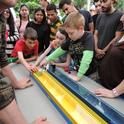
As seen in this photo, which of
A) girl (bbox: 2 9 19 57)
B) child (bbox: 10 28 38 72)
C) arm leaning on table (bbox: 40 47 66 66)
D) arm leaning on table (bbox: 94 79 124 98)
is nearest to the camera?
arm leaning on table (bbox: 94 79 124 98)

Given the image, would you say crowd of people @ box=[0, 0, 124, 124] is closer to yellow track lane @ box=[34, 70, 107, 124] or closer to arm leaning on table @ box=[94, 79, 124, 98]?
arm leaning on table @ box=[94, 79, 124, 98]

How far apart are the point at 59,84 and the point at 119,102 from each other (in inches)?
16.3

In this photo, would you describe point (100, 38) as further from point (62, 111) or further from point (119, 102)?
point (62, 111)

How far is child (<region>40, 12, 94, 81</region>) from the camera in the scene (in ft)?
6.81

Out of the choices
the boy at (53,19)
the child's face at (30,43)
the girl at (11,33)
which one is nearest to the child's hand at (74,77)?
the child's face at (30,43)

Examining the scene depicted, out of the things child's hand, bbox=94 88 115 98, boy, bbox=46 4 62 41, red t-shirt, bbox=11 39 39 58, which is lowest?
red t-shirt, bbox=11 39 39 58

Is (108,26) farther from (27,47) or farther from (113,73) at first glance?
(113,73)

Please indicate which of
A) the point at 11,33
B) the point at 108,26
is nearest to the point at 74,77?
the point at 108,26

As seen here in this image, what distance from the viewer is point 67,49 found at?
238 cm

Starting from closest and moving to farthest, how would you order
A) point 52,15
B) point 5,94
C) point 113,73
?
point 5,94 < point 113,73 < point 52,15

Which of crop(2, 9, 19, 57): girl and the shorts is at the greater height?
the shorts

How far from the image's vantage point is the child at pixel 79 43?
6.81ft

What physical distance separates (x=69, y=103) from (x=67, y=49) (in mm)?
900

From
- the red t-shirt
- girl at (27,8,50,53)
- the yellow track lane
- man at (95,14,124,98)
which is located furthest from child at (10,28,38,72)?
man at (95,14,124,98)
